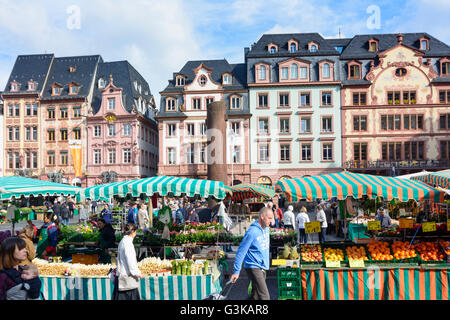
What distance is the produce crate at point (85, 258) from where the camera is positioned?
36.3 feet

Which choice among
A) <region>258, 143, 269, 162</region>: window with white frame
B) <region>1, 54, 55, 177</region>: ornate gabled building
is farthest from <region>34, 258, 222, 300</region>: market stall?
<region>1, 54, 55, 177</region>: ornate gabled building

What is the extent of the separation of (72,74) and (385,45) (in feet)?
113

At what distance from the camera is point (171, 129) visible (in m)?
42.0

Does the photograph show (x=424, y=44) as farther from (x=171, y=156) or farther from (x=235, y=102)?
(x=171, y=156)

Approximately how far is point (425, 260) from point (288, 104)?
109 ft

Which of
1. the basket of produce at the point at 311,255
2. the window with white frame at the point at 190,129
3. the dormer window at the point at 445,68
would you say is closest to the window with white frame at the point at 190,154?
the window with white frame at the point at 190,129

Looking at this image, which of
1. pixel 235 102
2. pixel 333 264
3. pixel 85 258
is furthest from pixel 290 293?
pixel 235 102

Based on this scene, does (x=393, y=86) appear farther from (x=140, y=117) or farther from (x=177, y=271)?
(x=177, y=271)

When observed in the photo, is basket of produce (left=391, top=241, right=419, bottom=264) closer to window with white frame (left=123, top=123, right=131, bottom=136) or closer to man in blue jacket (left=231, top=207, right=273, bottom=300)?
man in blue jacket (left=231, top=207, right=273, bottom=300)

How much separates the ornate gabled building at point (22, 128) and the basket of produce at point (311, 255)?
1621 inches

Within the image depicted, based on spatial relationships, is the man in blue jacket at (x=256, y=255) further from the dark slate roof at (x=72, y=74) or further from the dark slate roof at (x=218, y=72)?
the dark slate roof at (x=72, y=74)

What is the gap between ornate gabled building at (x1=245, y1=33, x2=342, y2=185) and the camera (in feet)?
131

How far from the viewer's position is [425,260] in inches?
322
